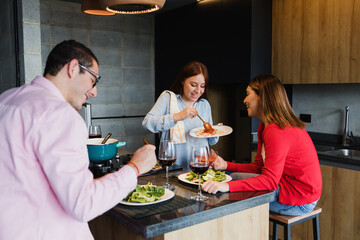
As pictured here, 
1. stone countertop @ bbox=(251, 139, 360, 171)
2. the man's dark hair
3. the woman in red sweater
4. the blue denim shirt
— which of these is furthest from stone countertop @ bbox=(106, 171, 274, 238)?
stone countertop @ bbox=(251, 139, 360, 171)

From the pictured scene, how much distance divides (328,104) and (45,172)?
125 inches

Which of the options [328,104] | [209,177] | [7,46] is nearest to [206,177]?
[209,177]

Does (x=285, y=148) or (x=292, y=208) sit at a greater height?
(x=285, y=148)

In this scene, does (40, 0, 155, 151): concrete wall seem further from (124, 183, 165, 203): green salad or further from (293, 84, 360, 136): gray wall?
(124, 183, 165, 203): green salad

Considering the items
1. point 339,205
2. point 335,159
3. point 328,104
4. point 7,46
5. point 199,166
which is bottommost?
point 339,205

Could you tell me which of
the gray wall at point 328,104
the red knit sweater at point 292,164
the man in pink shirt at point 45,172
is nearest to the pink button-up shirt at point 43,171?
the man in pink shirt at point 45,172

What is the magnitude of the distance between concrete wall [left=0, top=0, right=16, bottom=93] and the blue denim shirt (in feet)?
4.97

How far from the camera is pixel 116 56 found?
4.72 meters

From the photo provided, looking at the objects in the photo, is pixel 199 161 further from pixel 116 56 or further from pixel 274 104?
pixel 116 56

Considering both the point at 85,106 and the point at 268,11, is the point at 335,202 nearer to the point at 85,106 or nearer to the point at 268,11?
the point at 268,11

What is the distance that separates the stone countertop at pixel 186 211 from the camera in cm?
125

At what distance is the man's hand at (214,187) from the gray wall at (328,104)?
7.38 ft

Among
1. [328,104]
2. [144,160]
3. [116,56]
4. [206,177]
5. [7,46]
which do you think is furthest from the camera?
[116,56]

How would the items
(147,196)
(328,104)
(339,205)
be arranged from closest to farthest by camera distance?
(147,196) < (339,205) < (328,104)
